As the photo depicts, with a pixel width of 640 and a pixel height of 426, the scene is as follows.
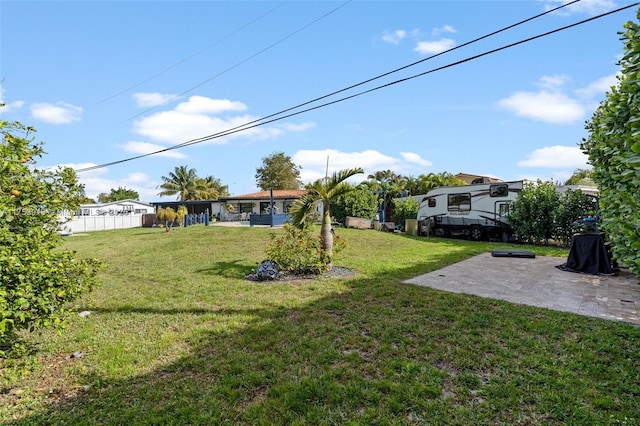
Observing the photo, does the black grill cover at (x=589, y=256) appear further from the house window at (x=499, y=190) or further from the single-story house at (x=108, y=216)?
the single-story house at (x=108, y=216)

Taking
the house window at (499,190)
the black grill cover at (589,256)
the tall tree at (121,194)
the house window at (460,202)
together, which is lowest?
the black grill cover at (589,256)

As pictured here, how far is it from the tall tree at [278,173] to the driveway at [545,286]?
34.5 meters

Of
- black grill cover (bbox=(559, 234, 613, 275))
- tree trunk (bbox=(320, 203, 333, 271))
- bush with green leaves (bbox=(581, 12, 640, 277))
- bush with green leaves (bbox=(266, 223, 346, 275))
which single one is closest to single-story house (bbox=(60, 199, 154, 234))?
bush with green leaves (bbox=(266, 223, 346, 275))

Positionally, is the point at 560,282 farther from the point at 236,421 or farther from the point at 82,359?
the point at 82,359

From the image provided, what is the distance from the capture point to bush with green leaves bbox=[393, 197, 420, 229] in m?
20.2

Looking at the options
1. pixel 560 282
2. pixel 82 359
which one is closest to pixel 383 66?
pixel 560 282

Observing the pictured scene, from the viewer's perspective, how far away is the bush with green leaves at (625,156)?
5.98ft

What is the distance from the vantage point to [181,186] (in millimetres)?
40938

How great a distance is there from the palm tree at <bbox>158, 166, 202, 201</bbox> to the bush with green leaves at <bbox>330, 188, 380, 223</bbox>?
26446 millimetres

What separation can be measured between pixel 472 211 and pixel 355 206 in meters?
7.50

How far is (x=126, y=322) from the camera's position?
15.1ft

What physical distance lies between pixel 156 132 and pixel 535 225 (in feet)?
53.1

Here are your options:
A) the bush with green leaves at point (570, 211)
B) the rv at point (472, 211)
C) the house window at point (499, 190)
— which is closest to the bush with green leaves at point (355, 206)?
the rv at point (472, 211)

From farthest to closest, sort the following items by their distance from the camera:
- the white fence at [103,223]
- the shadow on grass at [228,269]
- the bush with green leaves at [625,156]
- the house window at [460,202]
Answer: the white fence at [103,223]
the house window at [460,202]
the shadow on grass at [228,269]
the bush with green leaves at [625,156]
